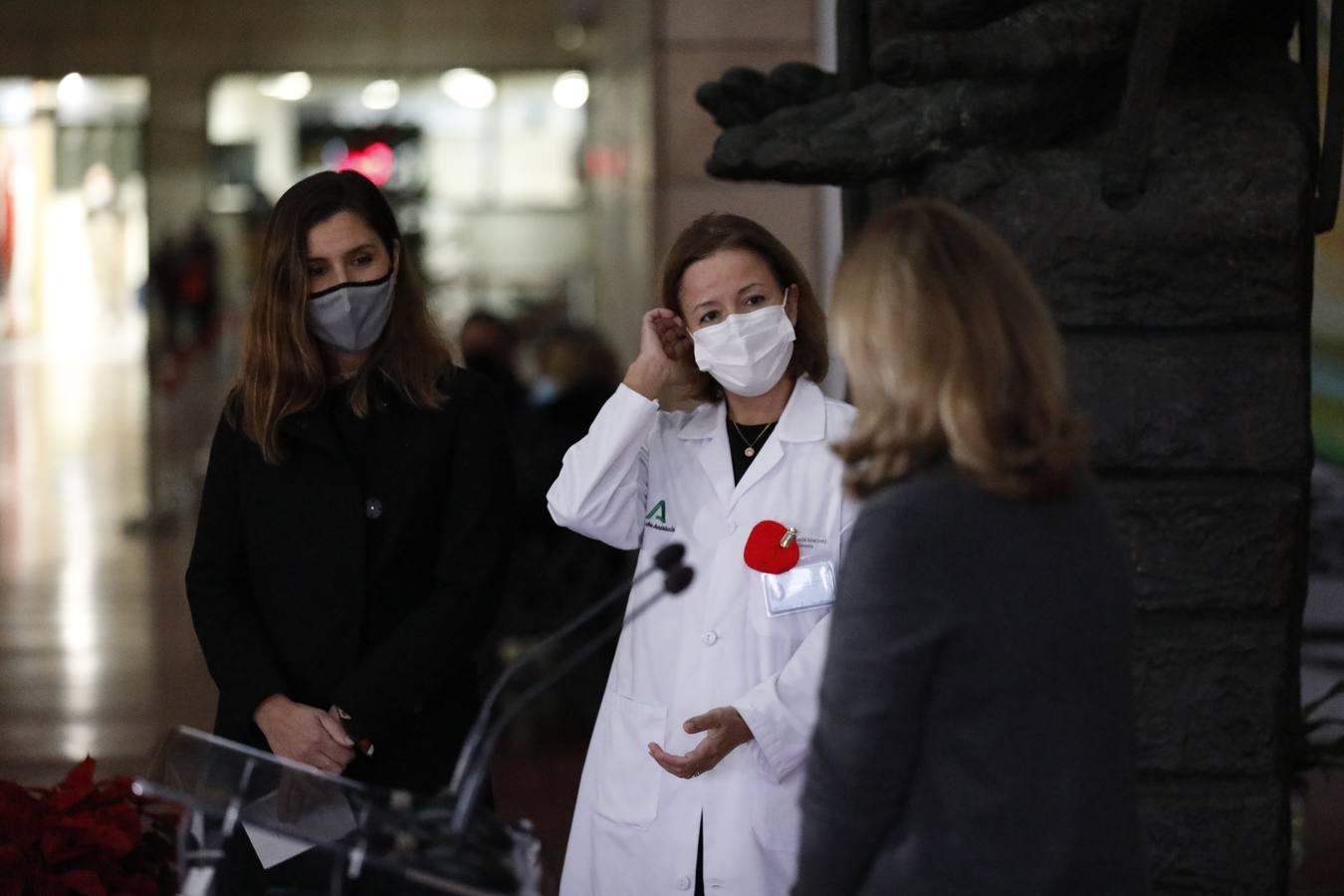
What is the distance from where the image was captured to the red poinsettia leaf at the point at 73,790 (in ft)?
10.0

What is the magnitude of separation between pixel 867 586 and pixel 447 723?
1.30 metres

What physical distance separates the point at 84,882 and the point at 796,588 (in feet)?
4.10

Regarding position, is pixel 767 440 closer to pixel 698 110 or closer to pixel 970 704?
pixel 970 704

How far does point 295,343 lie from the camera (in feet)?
9.93

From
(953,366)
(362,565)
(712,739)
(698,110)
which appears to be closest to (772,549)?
(712,739)

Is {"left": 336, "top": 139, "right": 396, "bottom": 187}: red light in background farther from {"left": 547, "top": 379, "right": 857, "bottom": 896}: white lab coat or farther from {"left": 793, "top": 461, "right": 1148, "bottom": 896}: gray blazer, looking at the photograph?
{"left": 793, "top": 461, "right": 1148, "bottom": 896}: gray blazer

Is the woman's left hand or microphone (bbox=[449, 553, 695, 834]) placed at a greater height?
microphone (bbox=[449, 553, 695, 834])

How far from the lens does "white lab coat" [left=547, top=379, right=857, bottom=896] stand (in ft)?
9.14

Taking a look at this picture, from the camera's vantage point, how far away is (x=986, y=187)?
10.8 feet

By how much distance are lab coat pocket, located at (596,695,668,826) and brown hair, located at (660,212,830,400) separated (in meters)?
0.60

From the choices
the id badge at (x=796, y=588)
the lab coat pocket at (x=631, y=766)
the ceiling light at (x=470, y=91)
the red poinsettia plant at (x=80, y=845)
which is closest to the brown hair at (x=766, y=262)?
the id badge at (x=796, y=588)

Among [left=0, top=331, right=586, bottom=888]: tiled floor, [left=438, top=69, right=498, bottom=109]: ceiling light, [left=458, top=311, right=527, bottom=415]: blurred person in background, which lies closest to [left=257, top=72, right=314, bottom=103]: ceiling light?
[left=438, top=69, right=498, bottom=109]: ceiling light

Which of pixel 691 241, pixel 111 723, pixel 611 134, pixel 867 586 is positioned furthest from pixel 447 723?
pixel 611 134

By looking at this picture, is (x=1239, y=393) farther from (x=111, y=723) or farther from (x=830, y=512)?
(x=111, y=723)
